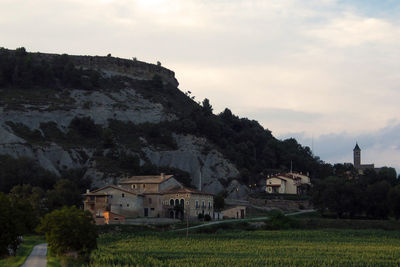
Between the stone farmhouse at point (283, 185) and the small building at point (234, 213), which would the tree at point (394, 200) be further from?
the stone farmhouse at point (283, 185)

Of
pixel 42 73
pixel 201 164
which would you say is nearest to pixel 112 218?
pixel 201 164

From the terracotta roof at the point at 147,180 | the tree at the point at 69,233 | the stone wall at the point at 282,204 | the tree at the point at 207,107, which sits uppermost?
the tree at the point at 207,107

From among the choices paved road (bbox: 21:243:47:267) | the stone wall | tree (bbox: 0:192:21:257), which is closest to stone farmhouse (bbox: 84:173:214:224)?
the stone wall

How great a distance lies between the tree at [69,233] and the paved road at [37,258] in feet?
5.06

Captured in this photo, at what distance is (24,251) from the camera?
6016 cm

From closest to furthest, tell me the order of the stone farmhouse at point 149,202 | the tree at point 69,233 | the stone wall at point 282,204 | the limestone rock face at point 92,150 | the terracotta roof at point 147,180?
the tree at point 69,233 < the stone farmhouse at point 149,202 < the terracotta roof at point 147,180 < the stone wall at point 282,204 < the limestone rock face at point 92,150

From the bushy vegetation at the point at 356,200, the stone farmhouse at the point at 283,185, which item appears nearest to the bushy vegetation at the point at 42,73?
the stone farmhouse at the point at 283,185

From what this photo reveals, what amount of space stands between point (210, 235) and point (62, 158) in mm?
45407

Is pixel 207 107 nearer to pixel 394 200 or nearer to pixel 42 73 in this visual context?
pixel 42 73

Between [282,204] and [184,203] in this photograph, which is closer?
[184,203]

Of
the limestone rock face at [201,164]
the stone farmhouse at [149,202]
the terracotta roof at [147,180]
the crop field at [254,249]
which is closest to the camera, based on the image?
the crop field at [254,249]

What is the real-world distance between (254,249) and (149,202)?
35.1 m

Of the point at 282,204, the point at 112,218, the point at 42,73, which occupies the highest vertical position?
the point at 42,73

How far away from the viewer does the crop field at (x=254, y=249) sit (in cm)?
5329
